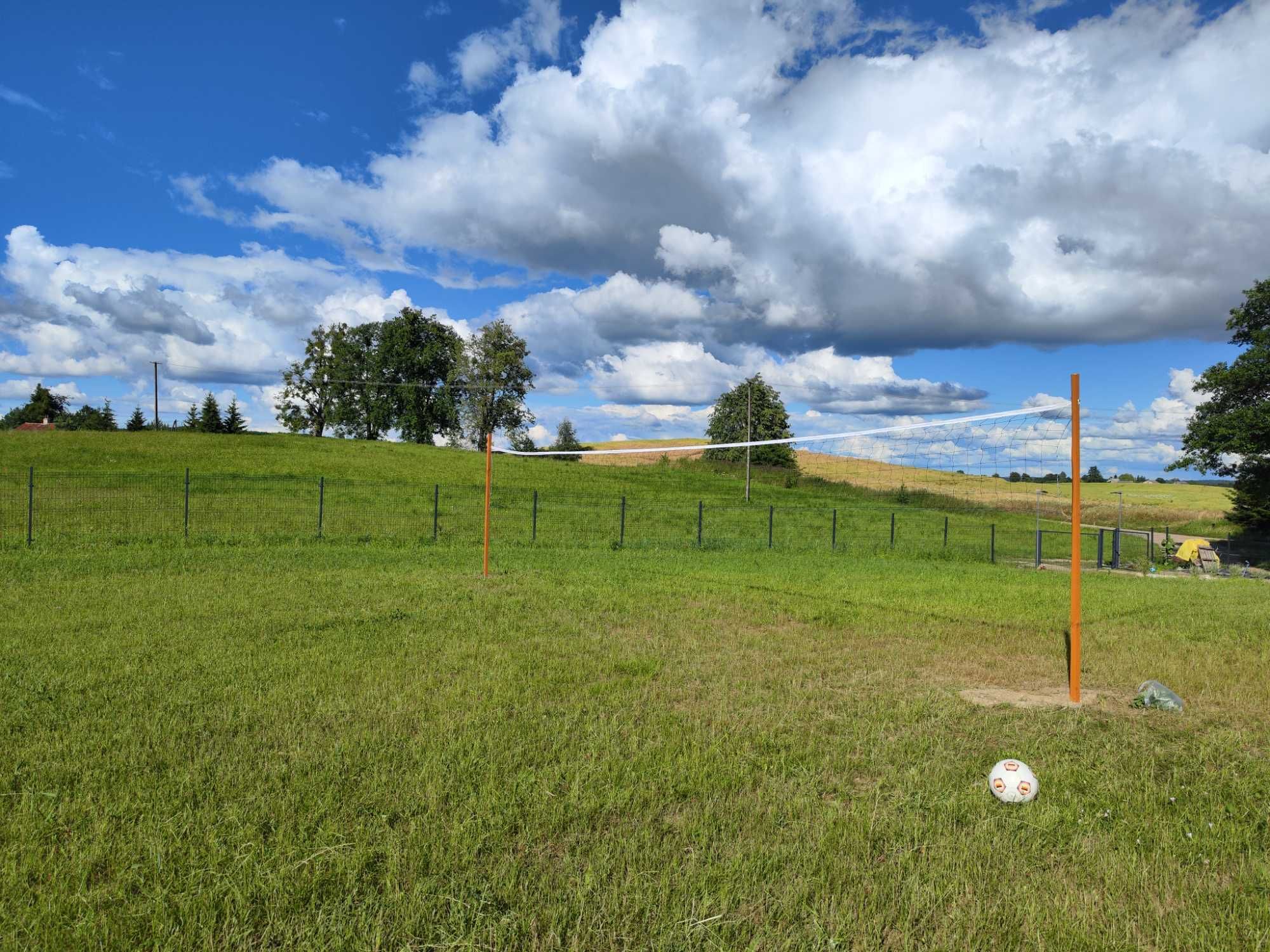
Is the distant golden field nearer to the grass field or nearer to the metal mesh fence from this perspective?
the grass field

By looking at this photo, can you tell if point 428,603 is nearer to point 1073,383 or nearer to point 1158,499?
point 1073,383

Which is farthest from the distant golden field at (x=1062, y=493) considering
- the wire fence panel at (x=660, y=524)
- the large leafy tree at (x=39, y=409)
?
the large leafy tree at (x=39, y=409)

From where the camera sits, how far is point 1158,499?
37.8 metres

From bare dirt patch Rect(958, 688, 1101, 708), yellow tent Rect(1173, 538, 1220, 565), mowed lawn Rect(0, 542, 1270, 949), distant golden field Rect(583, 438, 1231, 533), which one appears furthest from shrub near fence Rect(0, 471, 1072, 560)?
bare dirt patch Rect(958, 688, 1101, 708)

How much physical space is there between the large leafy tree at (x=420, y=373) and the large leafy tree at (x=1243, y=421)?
50.1 m

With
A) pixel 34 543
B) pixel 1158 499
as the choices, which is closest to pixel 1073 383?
pixel 34 543

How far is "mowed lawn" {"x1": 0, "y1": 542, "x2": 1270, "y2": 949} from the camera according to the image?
2.89m

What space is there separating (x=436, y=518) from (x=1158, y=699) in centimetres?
1623

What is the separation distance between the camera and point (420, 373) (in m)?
67.7

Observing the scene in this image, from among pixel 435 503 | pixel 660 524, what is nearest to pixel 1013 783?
pixel 435 503

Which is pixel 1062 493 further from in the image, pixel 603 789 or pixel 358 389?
pixel 358 389

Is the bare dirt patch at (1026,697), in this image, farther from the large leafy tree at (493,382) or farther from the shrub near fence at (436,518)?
A: the large leafy tree at (493,382)

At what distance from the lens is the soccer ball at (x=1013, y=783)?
406cm

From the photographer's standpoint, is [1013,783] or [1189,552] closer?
[1013,783]
